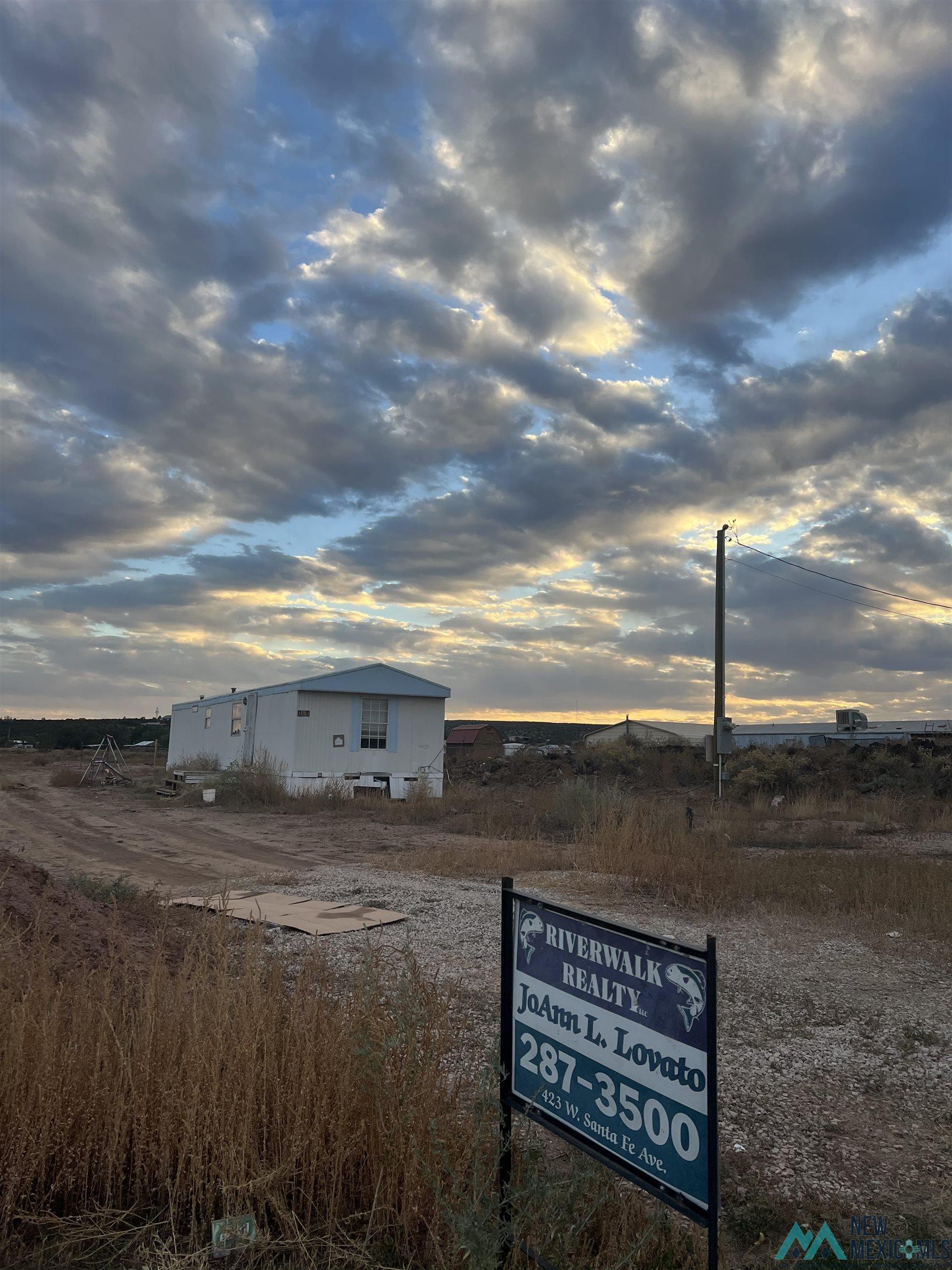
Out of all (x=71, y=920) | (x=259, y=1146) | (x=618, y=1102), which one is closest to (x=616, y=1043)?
(x=618, y=1102)

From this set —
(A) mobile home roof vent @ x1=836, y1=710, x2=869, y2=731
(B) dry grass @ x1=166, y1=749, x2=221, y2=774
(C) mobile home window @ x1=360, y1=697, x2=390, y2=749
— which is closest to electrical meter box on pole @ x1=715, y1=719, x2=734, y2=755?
(C) mobile home window @ x1=360, y1=697, x2=390, y2=749

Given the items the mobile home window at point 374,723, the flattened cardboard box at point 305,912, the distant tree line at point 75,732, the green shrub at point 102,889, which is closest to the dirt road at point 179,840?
the green shrub at point 102,889

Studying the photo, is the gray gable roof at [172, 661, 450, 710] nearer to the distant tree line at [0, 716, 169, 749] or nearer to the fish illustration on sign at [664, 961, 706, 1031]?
the fish illustration on sign at [664, 961, 706, 1031]

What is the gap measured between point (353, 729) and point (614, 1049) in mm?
21898

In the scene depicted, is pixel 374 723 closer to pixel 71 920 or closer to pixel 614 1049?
pixel 71 920

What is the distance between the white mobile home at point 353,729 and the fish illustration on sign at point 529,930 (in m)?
20.2

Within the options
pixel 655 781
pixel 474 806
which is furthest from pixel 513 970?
pixel 655 781

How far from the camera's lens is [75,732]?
2832 inches

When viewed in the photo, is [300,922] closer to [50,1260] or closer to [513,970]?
[50,1260]

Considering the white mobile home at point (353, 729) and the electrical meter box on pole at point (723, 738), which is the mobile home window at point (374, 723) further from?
the electrical meter box on pole at point (723, 738)

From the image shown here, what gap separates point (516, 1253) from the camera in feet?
7.67

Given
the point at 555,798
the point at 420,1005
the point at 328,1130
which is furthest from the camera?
the point at 555,798

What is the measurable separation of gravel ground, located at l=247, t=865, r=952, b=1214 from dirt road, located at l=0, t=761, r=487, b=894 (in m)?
3.13

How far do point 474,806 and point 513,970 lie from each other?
1770 cm
